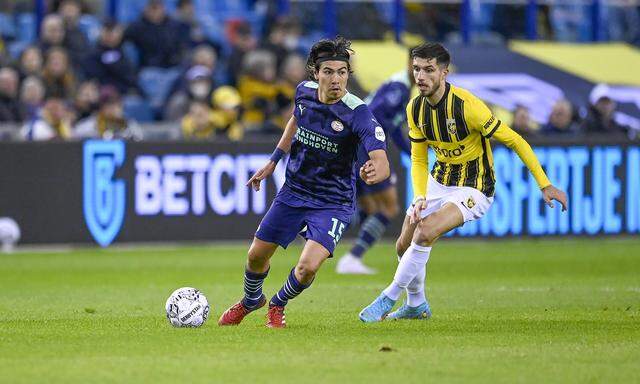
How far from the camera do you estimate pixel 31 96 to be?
804 inches

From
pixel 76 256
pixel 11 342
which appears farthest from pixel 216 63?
pixel 11 342

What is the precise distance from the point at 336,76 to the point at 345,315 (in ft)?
7.46

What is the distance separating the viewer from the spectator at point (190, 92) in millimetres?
21250

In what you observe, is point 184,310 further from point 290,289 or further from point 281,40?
point 281,40

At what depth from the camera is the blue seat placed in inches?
893

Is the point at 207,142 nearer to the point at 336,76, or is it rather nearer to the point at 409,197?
the point at 409,197

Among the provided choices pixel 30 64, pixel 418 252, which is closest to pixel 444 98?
pixel 418 252

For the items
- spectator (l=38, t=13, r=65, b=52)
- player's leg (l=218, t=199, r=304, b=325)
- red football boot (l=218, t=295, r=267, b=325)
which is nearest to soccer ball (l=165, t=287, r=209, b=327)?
red football boot (l=218, t=295, r=267, b=325)

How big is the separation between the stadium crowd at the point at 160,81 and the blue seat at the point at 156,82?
0.02 meters

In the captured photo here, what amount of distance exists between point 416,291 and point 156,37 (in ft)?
40.5

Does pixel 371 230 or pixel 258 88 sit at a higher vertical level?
pixel 258 88

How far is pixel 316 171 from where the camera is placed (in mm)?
10266

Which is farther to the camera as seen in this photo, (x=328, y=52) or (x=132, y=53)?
(x=132, y=53)

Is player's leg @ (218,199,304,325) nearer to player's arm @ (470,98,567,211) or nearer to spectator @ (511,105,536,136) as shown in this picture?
player's arm @ (470,98,567,211)
